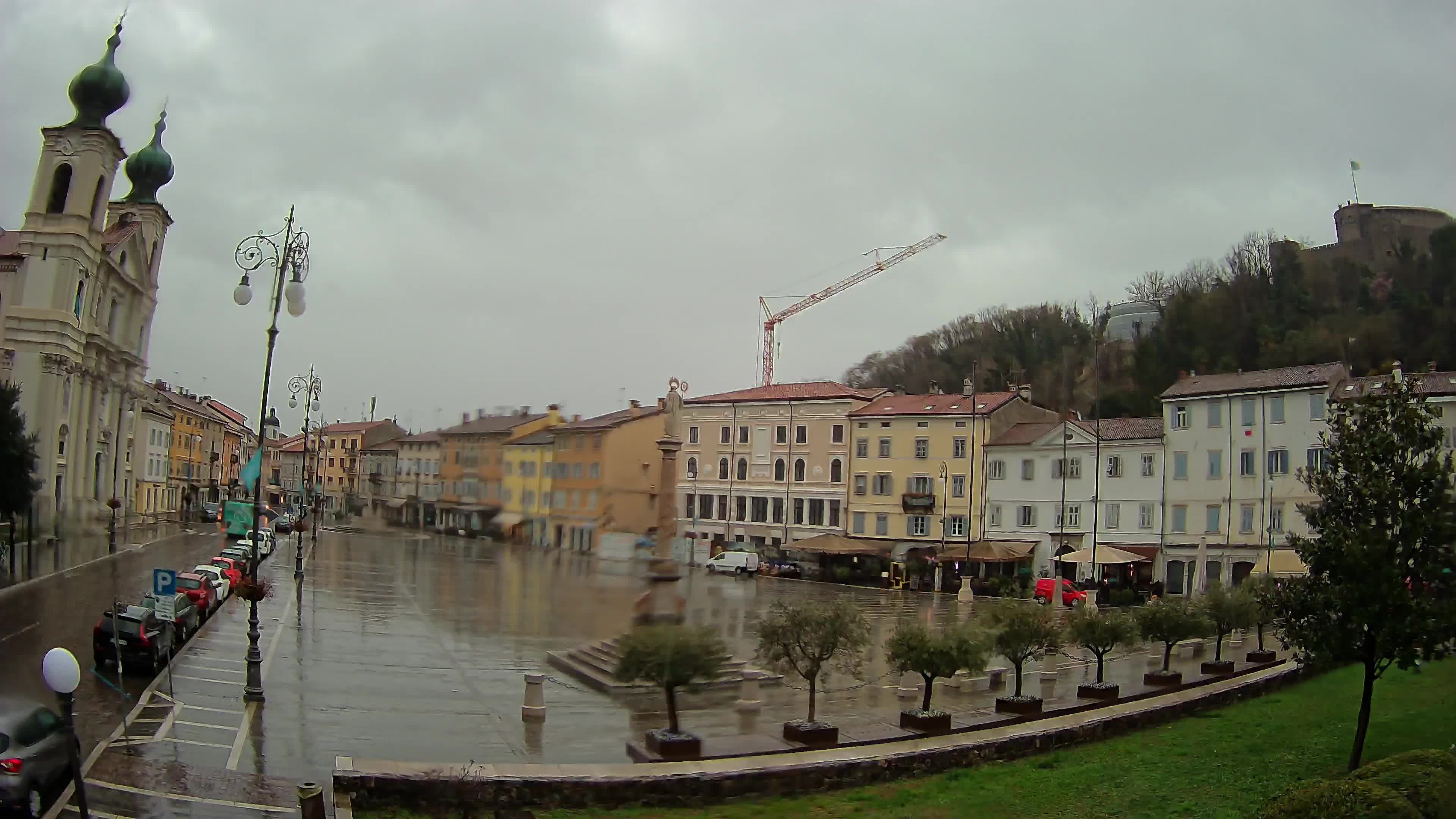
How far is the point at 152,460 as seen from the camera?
7275 centimetres

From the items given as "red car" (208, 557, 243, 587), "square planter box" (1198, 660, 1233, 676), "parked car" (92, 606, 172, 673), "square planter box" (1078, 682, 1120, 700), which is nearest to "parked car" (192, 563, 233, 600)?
"red car" (208, 557, 243, 587)

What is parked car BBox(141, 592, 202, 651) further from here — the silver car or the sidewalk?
the sidewalk

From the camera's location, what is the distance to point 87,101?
53.4m

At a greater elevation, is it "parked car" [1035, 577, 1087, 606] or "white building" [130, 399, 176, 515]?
"white building" [130, 399, 176, 515]

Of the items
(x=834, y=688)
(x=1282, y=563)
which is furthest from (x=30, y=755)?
(x=1282, y=563)

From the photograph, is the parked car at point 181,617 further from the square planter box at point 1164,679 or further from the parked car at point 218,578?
the square planter box at point 1164,679

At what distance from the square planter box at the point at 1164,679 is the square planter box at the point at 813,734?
10.0 metres

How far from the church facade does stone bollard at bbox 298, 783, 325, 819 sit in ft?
126

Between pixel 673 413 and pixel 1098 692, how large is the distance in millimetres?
11716

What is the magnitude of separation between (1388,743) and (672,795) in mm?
10706

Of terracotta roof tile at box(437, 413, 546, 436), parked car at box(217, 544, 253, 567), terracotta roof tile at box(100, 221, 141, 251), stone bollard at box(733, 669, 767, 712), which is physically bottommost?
stone bollard at box(733, 669, 767, 712)

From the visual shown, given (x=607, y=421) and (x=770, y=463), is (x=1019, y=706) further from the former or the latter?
(x=770, y=463)

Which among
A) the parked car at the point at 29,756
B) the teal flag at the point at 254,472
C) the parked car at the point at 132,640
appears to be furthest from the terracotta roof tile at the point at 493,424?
the teal flag at the point at 254,472

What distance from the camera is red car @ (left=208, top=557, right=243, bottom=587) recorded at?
32500 mm
